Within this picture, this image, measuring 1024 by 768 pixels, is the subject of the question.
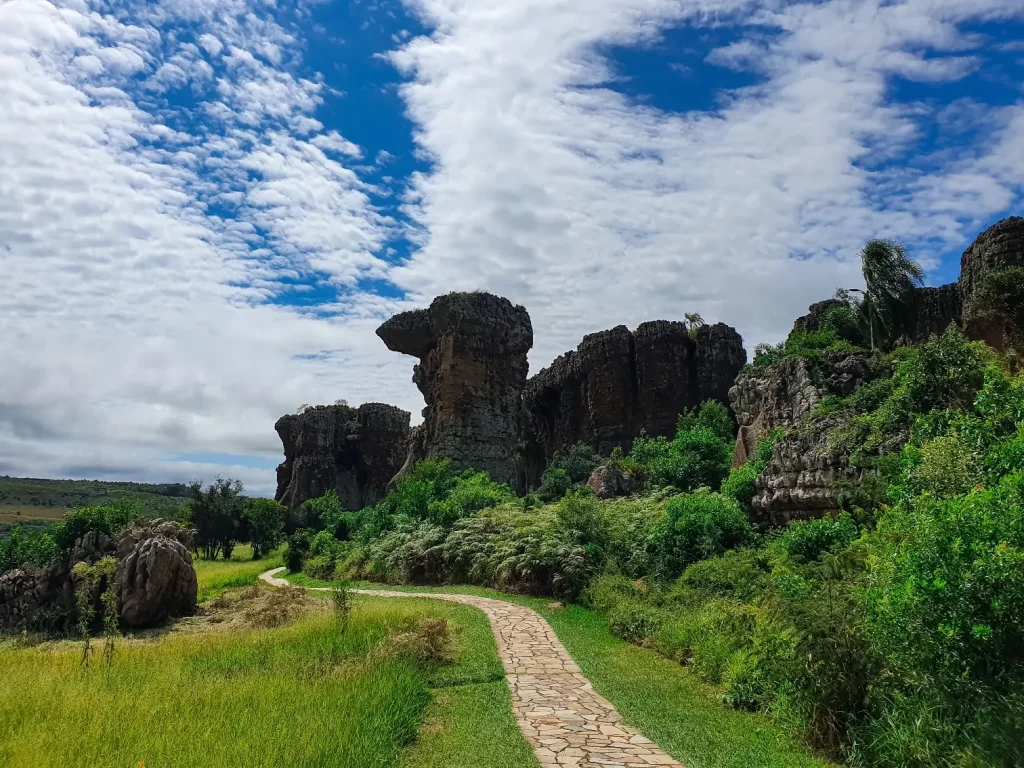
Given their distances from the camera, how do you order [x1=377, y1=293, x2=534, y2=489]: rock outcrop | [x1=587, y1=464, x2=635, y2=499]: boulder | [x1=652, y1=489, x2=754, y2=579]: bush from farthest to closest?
1. [x1=377, y1=293, x2=534, y2=489]: rock outcrop
2. [x1=587, y1=464, x2=635, y2=499]: boulder
3. [x1=652, y1=489, x2=754, y2=579]: bush

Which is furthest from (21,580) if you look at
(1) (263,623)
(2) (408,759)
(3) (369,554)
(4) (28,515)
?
(4) (28,515)

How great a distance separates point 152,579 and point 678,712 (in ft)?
46.0

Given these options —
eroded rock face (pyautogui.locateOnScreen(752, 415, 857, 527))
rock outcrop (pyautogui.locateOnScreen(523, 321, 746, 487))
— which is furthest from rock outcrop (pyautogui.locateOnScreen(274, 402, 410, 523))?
eroded rock face (pyautogui.locateOnScreen(752, 415, 857, 527))

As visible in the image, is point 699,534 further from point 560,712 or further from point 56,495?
point 56,495

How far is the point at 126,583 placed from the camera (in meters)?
16.2

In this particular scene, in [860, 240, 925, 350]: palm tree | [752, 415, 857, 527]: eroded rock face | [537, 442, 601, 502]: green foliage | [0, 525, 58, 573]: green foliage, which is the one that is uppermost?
[860, 240, 925, 350]: palm tree

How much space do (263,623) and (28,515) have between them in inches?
2924

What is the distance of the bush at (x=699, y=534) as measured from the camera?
1376cm

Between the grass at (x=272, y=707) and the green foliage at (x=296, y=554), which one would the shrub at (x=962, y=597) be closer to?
the grass at (x=272, y=707)

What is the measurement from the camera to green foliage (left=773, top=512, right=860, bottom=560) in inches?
402

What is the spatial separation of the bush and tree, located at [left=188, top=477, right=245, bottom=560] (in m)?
40.1

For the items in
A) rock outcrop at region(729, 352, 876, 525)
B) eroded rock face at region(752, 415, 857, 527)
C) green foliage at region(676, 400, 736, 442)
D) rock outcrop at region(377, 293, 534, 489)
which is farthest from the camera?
rock outcrop at region(377, 293, 534, 489)

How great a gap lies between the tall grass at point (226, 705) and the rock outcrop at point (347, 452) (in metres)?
46.5

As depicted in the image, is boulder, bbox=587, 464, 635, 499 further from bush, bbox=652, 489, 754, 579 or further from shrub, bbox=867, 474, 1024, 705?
shrub, bbox=867, 474, 1024, 705
